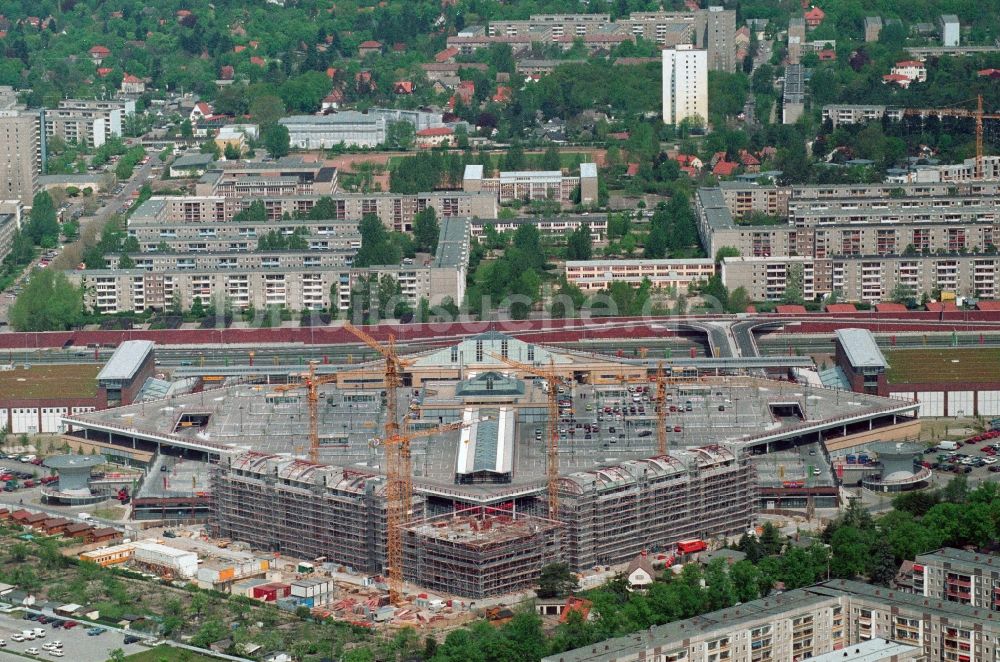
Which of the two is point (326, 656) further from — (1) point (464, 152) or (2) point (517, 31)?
(2) point (517, 31)

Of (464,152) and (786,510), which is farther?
(464,152)

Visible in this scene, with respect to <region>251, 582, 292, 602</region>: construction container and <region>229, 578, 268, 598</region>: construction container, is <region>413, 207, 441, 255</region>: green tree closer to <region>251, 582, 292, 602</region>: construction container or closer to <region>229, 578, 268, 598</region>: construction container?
<region>229, 578, 268, 598</region>: construction container

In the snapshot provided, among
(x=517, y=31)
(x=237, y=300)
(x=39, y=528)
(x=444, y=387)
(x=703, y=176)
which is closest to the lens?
(x=39, y=528)

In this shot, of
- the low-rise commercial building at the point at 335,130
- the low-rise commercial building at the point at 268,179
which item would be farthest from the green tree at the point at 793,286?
the low-rise commercial building at the point at 335,130

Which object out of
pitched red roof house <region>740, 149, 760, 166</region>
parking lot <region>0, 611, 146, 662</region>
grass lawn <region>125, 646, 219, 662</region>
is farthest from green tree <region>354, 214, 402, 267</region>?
grass lawn <region>125, 646, 219, 662</region>

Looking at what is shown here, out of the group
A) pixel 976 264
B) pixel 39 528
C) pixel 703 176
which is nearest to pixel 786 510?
pixel 39 528
